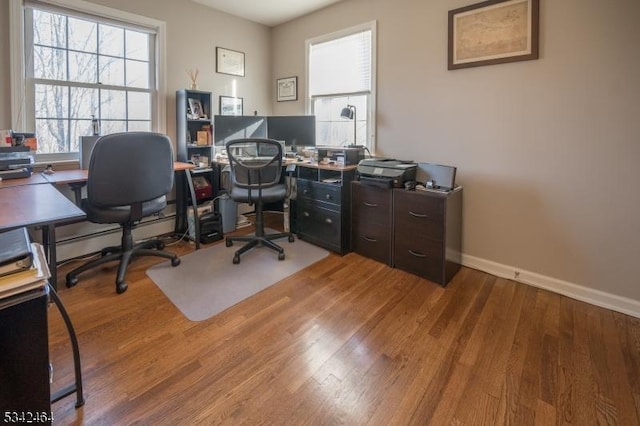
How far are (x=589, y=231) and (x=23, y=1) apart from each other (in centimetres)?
436

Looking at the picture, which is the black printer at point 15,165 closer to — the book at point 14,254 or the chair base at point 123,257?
the chair base at point 123,257

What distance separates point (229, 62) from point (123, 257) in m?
2.49

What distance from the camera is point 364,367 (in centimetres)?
156

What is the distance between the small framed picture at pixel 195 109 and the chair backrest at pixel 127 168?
1.09 metres

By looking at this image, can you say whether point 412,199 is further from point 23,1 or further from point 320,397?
point 23,1

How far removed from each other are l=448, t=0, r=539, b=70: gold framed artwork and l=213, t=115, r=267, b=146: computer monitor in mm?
1991

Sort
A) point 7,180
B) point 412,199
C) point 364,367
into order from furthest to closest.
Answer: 1. point 412,199
2. point 7,180
3. point 364,367

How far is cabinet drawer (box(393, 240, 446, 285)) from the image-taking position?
2.39 meters

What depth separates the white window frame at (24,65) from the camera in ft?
8.02

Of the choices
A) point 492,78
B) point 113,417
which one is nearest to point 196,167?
point 113,417

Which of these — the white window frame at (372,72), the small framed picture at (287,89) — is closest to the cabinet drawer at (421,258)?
the white window frame at (372,72)

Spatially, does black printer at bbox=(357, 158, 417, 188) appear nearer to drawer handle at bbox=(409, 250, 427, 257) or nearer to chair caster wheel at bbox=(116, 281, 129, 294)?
drawer handle at bbox=(409, 250, 427, 257)

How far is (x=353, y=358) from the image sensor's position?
162 centimetres

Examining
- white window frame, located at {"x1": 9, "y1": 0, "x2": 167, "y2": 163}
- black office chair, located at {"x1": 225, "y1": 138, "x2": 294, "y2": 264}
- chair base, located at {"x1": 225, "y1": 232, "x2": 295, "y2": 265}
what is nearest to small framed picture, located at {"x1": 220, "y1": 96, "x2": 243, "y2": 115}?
white window frame, located at {"x1": 9, "y1": 0, "x2": 167, "y2": 163}
